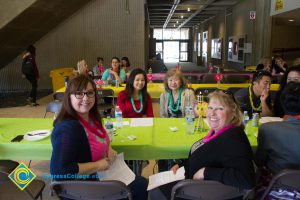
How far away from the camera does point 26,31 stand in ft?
27.9

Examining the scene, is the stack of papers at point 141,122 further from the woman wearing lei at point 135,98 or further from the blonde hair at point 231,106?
the blonde hair at point 231,106

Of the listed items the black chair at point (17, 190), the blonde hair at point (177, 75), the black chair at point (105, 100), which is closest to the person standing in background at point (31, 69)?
the black chair at point (105, 100)

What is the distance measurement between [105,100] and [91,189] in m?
4.18

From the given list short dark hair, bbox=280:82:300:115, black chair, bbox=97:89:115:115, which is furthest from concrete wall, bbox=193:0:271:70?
short dark hair, bbox=280:82:300:115

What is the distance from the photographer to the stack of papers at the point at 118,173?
193 cm

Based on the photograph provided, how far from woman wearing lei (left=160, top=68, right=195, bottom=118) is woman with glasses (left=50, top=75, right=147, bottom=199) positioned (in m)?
1.37

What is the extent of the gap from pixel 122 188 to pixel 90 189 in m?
0.17

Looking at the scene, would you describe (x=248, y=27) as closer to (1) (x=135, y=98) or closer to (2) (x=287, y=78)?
(2) (x=287, y=78)

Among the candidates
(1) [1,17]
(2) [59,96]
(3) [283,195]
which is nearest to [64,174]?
(3) [283,195]

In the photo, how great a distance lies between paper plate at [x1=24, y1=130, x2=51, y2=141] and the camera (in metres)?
2.33

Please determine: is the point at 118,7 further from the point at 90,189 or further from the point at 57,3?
the point at 90,189

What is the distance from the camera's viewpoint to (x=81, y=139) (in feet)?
5.38

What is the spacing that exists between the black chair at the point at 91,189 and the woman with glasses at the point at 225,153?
46cm

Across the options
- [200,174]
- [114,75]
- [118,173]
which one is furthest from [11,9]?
[200,174]
